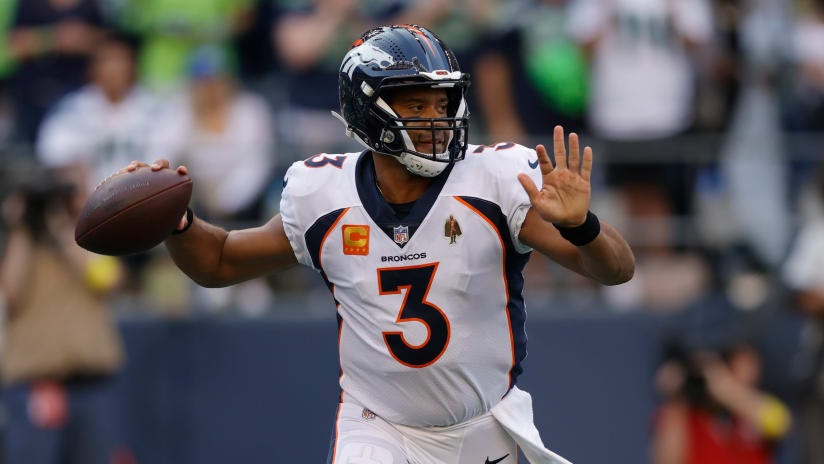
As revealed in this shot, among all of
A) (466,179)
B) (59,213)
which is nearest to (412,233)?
(466,179)

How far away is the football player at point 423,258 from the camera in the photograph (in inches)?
184

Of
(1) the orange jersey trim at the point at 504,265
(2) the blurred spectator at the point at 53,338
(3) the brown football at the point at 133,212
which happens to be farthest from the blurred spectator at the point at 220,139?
(1) the orange jersey trim at the point at 504,265

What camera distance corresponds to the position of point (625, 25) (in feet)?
29.1

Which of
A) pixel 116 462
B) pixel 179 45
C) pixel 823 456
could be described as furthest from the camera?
pixel 179 45

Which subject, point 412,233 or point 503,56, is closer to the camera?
point 412,233

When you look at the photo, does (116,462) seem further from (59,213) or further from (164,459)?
(59,213)

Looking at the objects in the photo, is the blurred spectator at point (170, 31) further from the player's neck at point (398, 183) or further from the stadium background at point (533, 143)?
the player's neck at point (398, 183)

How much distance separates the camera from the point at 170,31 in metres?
9.31

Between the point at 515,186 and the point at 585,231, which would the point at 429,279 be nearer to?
the point at 515,186

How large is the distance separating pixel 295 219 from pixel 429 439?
3.03 feet

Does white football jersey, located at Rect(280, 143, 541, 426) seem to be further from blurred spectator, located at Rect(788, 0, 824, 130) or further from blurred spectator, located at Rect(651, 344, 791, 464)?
blurred spectator, located at Rect(788, 0, 824, 130)

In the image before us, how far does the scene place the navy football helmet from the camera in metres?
4.68

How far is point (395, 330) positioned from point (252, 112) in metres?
4.64

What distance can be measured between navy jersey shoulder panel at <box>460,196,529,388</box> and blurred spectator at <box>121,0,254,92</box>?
4.92 meters
